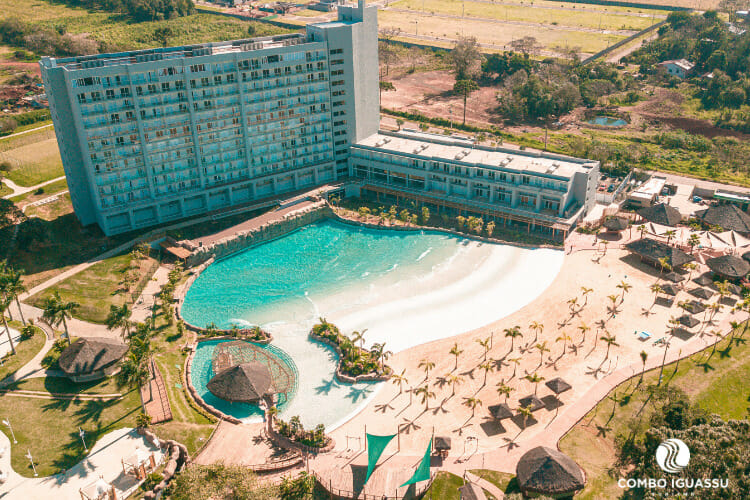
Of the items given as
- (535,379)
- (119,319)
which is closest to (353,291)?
(535,379)

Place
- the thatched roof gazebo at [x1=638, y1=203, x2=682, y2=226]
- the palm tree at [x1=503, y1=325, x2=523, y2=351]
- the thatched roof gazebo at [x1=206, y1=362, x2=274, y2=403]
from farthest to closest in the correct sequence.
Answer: the thatched roof gazebo at [x1=638, y1=203, x2=682, y2=226] < the palm tree at [x1=503, y1=325, x2=523, y2=351] < the thatched roof gazebo at [x1=206, y1=362, x2=274, y2=403]

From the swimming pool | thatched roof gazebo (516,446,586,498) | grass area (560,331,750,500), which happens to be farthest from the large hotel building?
thatched roof gazebo (516,446,586,498)

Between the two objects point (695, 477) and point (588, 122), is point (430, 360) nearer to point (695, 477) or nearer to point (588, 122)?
point (695, 477)

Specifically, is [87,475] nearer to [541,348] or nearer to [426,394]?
[426,394]

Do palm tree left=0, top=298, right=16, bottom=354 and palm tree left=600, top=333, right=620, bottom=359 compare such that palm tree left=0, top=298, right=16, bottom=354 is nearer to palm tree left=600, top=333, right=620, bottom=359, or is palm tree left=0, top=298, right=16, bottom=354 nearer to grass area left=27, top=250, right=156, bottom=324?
grass area left=27, top=250, right=156, bottom=324

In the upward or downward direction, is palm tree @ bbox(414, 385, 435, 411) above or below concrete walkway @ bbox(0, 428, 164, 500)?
below
